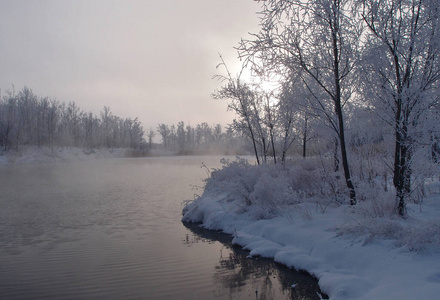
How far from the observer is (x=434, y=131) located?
6746mm

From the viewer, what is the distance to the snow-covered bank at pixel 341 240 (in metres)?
5.14

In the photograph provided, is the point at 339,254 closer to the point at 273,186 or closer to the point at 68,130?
the point at 273,186

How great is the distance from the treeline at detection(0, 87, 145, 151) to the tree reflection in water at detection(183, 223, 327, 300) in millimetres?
62559

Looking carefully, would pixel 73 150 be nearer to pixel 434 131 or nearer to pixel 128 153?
pixel 128 153

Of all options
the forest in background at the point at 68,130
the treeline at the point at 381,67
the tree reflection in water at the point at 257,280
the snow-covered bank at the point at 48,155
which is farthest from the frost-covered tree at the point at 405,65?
the snow-covered bank at the point at 48,155

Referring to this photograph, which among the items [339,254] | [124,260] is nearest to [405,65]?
[339,254]

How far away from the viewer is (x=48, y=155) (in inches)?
2404

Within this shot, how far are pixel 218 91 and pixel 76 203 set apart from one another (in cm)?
945

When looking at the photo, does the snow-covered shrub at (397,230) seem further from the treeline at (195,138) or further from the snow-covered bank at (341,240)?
the treeline at (195,138)

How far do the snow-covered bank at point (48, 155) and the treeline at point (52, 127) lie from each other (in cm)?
245

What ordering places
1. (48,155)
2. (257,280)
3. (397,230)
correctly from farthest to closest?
(48,155) → (257,280) → (397,230)

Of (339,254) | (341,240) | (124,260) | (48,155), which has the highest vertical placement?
(48,155)

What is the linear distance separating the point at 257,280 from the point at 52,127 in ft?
263

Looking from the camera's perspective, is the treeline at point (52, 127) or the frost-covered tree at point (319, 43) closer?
the frost-covered tree at point (319, 43)
